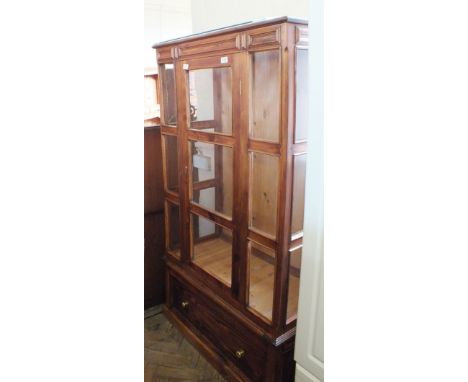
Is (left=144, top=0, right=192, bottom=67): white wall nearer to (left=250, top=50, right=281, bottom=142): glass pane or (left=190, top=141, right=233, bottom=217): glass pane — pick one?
(left=190, top=141, right=233, bottom=217): glass pane

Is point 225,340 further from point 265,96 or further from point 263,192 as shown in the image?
point 265,96

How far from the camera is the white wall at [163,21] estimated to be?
2951mm

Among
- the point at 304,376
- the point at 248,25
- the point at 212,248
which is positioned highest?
the point at 248,25

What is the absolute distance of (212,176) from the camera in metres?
2.06

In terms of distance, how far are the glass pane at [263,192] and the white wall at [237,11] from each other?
0.65 metres

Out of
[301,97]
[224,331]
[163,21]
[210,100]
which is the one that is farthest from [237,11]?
[224,331]

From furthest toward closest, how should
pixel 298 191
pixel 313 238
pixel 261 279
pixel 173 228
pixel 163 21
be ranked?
pixel 163 21 → pixel 173 228 → pixel 261 279 → pixel 298 191 → pixel 313 238

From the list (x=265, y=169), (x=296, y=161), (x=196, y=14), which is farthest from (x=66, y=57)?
(x=196, y=14)

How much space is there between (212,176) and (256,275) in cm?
57

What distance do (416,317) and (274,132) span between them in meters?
1.25

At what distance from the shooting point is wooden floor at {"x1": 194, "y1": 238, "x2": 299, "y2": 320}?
178cm

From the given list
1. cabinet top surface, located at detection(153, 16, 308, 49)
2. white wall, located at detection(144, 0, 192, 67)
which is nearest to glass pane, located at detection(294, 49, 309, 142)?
cabinet top surface, located at detection(153, 16, 308, 49)

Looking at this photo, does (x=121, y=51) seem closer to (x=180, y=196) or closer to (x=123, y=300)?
(x=123, y=300)

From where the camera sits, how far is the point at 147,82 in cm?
303
